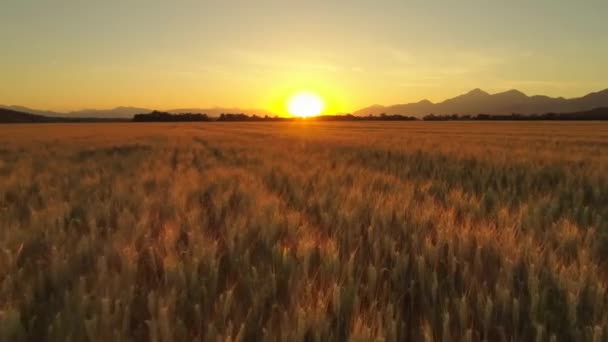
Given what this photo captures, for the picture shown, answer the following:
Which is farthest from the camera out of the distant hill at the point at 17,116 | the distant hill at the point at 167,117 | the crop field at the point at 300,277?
the distant hill at the point at 17,116

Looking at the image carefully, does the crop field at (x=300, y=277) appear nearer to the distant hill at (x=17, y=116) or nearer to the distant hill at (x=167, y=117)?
the distant hill at (x=167, y=117)

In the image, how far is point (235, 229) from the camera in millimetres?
1933

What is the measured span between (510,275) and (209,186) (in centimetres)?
290

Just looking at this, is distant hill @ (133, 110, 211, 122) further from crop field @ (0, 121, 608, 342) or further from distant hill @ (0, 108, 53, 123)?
crop field @ (0, 121, 608, 342)

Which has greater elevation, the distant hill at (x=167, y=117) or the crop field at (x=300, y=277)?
the crop field at (x=300, y=277)

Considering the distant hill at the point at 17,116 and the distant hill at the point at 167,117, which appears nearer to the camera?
the distant hill at the point at 167,117

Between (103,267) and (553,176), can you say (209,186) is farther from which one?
(553,176)

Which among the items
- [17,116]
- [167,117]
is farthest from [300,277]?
[17,116]

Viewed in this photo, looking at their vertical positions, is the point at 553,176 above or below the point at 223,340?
below

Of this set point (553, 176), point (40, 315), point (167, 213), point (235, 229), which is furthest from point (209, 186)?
point (553, 176)

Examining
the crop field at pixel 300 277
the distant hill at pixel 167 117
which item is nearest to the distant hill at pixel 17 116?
the distant hill at pixel 167 117

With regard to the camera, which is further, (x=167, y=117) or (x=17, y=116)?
(x=17, y=116)

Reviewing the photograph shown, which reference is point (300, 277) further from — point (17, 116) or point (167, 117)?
point (17, 116)

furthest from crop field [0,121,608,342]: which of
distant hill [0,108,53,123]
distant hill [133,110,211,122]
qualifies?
distant hill [0,108,53,123]
